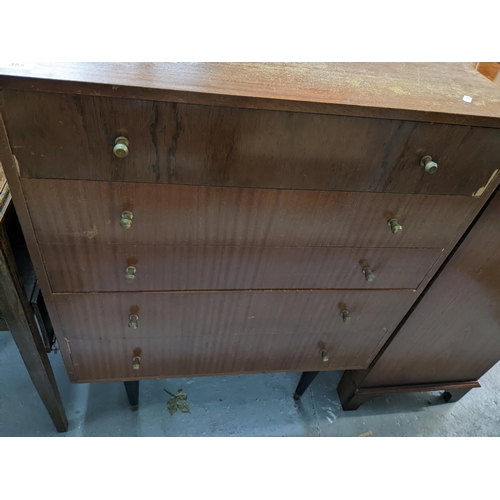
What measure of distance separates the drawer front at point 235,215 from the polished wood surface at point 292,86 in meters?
0.14

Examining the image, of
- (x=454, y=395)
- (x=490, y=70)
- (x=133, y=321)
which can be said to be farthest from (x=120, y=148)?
(x=454, y=395)

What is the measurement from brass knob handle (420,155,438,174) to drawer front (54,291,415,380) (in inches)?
12.3

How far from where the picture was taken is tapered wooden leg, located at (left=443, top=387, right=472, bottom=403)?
1.22 metres

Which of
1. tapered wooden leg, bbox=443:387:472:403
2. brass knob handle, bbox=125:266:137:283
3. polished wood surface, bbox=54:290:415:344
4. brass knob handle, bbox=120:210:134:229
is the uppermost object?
brass knob handle, bbox=120:210:134:229

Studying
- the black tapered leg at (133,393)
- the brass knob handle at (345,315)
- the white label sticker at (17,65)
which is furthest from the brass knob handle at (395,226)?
the black tapered leg at (133,393)

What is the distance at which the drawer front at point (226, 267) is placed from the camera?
66cm

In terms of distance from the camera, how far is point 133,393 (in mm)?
1056

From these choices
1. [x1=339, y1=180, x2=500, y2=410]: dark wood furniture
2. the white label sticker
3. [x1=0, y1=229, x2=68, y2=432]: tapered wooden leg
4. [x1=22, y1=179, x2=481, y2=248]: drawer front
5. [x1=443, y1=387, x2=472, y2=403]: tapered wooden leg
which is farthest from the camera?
[x1=443, y1=387, x2=472, y2=403]: tapered wooden leg

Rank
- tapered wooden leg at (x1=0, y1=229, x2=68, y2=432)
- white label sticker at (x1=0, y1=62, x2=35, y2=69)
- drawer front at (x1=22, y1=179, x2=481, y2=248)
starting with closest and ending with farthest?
white label sticker at (x1=0, y1=62, x2=35, y2=69) < drawer front at (x1=22, y1=179, x2=481, y2=248) < tapered wooden leg at (x1=0, y1=229, x2=68, y2=432)

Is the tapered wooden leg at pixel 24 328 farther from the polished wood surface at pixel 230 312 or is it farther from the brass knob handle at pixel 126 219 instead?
the brass knob handle at pixel 126 219

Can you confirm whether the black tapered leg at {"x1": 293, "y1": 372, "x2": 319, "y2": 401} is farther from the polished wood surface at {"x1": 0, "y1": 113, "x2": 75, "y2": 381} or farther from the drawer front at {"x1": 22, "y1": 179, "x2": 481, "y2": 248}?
the polished wood surface at {"x1": 0, "y1": 113, "x2": 75, "y2": 381}

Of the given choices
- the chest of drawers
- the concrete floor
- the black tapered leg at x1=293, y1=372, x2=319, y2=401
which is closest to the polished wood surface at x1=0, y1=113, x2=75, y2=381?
the chest of drawers

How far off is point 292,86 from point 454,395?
3.82 feet
